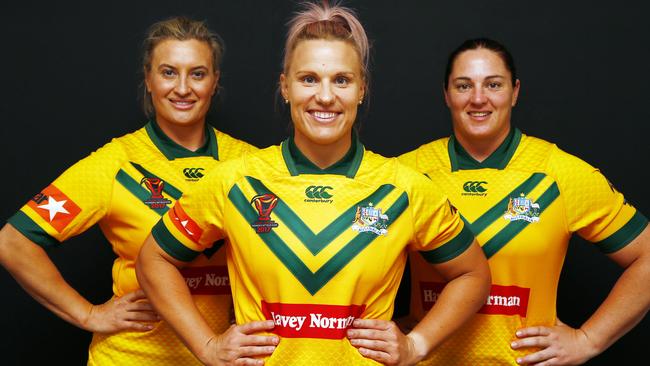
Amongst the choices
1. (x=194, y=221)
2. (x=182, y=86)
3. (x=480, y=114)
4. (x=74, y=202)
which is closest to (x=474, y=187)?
(x=480, y=114)

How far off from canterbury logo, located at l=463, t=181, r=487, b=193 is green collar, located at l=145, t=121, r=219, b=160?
0.82 metres

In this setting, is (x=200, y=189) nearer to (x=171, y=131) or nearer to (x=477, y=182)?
(x=171, y=131)

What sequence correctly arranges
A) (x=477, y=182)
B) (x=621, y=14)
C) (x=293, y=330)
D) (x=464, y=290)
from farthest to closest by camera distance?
(x=621, y=14) < (x=477, y=182) < (x=464, y=290) < (x=293, y=330)

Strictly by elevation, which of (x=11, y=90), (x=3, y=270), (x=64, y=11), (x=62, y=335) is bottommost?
(x=62, y=335)

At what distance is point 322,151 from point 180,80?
0.64m

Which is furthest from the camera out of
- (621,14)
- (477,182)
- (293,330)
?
(621,14)

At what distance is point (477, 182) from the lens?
2621 millimetres

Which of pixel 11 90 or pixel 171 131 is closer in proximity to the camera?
pixel 171 131

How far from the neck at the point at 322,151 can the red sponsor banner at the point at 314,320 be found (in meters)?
0.39

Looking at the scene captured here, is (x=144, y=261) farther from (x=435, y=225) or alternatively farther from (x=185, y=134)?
(x=435, y=225)

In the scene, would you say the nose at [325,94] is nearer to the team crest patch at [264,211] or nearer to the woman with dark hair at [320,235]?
the woman with dark hair at [320,235]

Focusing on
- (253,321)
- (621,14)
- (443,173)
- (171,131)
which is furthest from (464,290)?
(621,14)

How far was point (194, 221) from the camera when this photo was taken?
234 centimetres

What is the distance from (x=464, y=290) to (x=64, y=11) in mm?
1994
